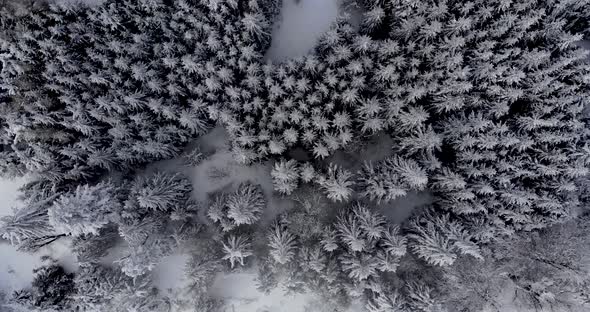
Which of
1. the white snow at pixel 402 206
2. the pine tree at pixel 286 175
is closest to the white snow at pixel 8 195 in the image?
the pine tree at pixel 286 175

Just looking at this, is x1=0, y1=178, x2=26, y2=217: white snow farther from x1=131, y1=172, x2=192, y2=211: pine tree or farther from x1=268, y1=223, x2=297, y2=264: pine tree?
x1=268, y1=223, x2=297, y2=264: pine tree

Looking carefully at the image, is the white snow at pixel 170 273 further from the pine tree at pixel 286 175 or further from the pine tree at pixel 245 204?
the pine tree at pixel 286 175

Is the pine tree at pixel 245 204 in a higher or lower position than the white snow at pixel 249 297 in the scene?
higher

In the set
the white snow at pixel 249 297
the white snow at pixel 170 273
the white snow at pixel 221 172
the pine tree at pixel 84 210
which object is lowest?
the white snow at pixel 249 297

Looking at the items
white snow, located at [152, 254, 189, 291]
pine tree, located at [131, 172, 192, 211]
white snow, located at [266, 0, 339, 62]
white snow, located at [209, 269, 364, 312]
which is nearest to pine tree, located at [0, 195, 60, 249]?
pine tree, located at [131, 172, 192, 211]

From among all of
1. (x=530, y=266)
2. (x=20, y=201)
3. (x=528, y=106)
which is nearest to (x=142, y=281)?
(x=20, y=201)
